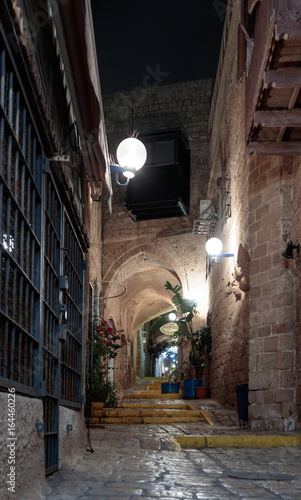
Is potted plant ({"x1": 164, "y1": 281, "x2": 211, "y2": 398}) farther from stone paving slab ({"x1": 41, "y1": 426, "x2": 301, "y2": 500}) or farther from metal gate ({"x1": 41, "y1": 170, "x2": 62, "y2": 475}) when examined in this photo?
metal gate ({"x1": 41, "y1": 170, "x2": 62, "y2": 475})

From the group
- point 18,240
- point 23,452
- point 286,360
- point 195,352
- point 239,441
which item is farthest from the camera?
point 195,352

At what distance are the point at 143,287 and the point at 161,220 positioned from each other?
5.82m

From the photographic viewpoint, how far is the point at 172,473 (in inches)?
176

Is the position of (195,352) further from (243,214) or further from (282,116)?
(282,116)

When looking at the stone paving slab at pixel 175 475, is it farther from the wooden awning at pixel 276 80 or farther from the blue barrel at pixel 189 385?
the blue barrel at pixel 189 385

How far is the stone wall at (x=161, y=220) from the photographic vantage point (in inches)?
674

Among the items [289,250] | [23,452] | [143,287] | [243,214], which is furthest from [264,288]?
[143,287]

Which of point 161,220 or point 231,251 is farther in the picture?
A: point 161,220

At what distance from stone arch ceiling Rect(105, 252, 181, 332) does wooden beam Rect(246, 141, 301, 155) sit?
10980mm

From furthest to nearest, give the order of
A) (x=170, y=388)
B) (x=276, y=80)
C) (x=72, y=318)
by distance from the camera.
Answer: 1. (x=170, y=388)
2. (x=72, y=318)
3. (x=276, y=80)

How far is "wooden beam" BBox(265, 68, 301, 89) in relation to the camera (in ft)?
17.8

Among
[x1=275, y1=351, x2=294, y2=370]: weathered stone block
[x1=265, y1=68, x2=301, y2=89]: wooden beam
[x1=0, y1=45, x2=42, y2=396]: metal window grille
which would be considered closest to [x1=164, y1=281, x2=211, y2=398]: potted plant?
[x1=275, y1=351, x2=294, y2=370]: weathered stone block

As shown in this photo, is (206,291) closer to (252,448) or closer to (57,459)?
(252,448)

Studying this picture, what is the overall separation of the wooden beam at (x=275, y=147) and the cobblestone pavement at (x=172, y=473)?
11.6 feet
